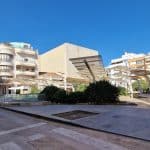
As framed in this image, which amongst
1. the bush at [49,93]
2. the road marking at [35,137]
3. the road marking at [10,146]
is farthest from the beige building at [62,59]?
the road marking at [10,146]

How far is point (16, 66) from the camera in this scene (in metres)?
71.8

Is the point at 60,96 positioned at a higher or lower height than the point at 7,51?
lower

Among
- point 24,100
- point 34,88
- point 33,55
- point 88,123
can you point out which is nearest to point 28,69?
point 33,55

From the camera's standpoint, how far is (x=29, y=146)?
7.60m

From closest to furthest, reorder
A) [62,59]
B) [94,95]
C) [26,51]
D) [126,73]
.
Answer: [94,95] < [126,73] < [26,51] < [62,59]

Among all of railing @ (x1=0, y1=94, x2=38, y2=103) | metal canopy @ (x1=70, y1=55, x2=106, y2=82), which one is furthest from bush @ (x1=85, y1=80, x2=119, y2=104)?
railing @ (x1=0, y1=94, x2=38, y2=103)

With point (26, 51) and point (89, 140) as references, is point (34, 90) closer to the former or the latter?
point (26, 51)

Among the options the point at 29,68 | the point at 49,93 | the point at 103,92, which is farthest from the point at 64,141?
the point at 29,68

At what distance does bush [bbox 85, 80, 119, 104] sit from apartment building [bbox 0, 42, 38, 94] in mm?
38270

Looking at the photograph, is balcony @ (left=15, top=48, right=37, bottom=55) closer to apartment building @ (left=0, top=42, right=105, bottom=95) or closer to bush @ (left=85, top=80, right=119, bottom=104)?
apartment building @ (left=0, top=42, right=105, bottom=95)

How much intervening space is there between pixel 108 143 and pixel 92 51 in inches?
4015

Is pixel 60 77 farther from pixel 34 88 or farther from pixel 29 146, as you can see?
pixel 29 146

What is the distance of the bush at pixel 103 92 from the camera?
21.4 metres

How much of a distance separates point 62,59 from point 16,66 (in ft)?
85.3
